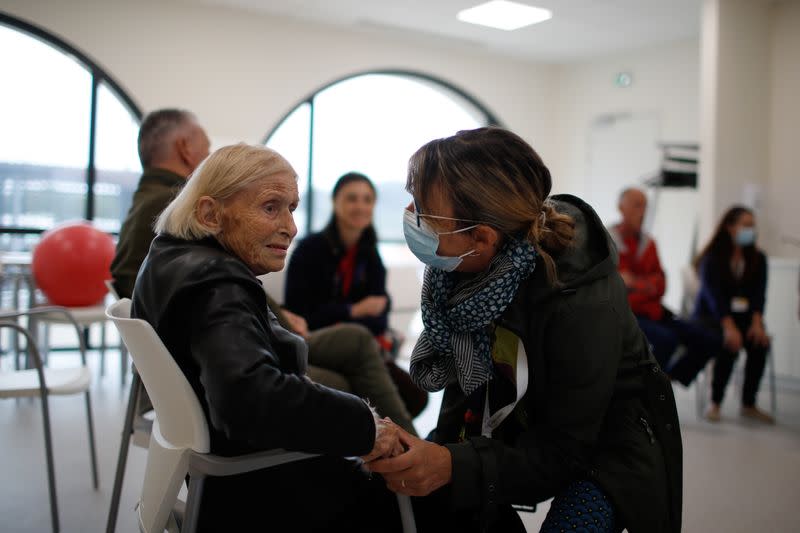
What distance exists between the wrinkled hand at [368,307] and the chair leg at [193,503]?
1.91 meters

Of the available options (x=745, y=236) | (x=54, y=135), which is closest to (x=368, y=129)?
(x=54, y=135)

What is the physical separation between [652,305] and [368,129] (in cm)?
416

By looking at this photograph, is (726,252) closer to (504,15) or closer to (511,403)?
(504,15)

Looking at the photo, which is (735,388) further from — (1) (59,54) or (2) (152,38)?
(1) (59,54)

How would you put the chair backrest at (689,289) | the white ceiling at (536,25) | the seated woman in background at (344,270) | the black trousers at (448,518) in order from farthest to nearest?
the white ceiling at (536,25), the chair backrest at (689,289), the seated woman in background at (344,270), the black trousers at (448,518)

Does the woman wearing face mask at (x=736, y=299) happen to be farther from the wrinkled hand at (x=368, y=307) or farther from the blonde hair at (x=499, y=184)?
the blonde hair at (x=499, y=184)

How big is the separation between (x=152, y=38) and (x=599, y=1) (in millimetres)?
3741

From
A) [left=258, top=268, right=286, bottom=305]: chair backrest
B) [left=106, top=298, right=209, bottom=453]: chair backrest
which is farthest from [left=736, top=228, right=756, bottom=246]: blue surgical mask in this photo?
[left=106, top=298, right=209, bottom=453]: chair backrest

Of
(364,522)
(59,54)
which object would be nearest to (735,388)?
(364,522)

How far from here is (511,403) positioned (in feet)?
4.17

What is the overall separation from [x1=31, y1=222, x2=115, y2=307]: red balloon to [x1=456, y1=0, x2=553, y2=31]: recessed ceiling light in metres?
3.74

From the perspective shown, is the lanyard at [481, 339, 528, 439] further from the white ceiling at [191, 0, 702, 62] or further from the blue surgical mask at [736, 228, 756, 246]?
the white ceiling at [191, 0, 702, 62]

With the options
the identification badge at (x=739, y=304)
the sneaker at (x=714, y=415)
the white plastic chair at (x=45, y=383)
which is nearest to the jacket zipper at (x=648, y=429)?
the white plastic chair at (x=45, y=383)

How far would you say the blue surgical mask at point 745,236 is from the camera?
4.16 meters
